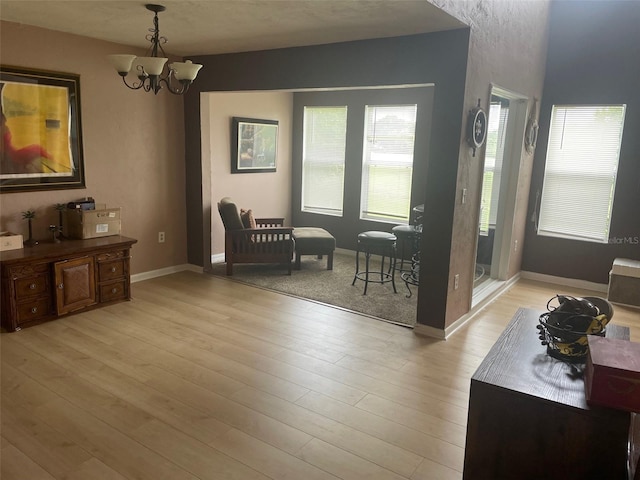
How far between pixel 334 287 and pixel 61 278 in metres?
2.57

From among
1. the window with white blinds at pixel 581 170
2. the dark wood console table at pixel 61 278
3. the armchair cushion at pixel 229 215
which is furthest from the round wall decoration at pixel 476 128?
the dark wood console table at pixel 61 278

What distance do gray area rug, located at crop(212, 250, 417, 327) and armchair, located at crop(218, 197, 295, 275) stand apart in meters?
0.18

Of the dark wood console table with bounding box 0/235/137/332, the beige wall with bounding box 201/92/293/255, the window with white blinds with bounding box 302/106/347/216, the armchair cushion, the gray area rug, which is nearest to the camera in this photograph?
the dark wood console table with bounding box 0/235/137/332

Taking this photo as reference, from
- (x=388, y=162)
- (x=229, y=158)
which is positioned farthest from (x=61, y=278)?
(x=388, y=162)

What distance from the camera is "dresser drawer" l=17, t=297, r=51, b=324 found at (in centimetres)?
377

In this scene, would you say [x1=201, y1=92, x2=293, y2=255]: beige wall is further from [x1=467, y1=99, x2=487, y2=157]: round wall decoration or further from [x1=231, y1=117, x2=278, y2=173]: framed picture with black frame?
[x1=467, y1=99, x2=487, y2=157]: round wall decoration

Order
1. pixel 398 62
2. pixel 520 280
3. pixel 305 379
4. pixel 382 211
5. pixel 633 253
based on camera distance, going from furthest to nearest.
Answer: pixel 382 211
pixel 520 280
pixel 633 253
pixel 398 62
pixel 305 379

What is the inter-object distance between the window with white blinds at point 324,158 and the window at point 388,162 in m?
0.40

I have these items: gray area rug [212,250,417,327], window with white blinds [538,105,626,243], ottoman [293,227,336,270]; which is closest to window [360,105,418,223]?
gray area rug [212,250,417,327]

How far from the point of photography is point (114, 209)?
4.52 metres

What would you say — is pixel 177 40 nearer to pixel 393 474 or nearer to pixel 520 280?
pixel 393 474

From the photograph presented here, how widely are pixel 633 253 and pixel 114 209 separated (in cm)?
540

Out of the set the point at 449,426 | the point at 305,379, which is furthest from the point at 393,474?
the point at 305,379

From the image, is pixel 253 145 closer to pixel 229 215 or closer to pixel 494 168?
pixel 229 215
